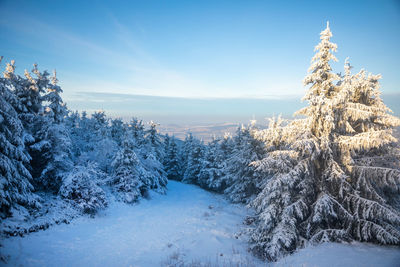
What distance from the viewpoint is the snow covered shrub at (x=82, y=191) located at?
1459cm

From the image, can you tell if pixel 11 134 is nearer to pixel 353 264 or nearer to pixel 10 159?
pixel 10 159

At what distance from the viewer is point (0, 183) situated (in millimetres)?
8711

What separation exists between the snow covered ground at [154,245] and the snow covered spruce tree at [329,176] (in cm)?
82

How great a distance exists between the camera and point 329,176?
8.60 metres

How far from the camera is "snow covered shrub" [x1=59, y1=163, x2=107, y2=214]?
1459cm

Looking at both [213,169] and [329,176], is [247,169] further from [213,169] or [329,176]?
[329,176]

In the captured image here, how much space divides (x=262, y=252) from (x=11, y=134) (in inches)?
589

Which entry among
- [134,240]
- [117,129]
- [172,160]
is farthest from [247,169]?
[117,129]

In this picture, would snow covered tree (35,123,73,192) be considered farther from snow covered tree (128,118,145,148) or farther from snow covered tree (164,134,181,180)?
snow covered tree (164,134,181,180)

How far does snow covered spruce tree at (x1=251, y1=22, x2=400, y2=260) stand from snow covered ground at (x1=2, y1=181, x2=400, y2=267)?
0.82 meters

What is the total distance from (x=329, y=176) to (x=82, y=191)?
17.6m

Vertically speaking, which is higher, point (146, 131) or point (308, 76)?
point (308, 76)

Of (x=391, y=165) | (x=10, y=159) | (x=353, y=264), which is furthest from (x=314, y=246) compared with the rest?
(x=10, y=159)

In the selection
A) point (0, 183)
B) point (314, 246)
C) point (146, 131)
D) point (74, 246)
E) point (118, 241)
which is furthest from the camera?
point (146, 131)
